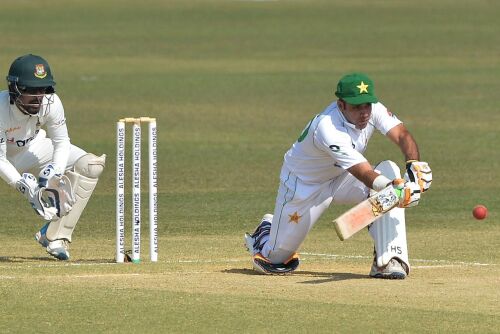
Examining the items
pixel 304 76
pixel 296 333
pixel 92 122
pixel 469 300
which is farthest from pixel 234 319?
pixel 304 76

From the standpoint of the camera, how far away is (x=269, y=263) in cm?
935

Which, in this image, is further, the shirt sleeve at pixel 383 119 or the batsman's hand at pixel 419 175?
the shirt sleeve at pixel 383 119

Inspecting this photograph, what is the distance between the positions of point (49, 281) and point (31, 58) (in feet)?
6.47

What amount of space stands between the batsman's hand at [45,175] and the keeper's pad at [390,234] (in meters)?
2.42

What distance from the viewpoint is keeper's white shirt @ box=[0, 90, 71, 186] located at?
392 inches

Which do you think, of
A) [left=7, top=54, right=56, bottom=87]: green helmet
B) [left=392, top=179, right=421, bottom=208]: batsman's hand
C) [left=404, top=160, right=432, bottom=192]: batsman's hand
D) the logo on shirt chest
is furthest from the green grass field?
[left=7, top=54, right=56, bottom=87]: green helmet

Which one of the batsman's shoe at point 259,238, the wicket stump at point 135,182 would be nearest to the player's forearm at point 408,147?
the batsman's shoe at point 259,238

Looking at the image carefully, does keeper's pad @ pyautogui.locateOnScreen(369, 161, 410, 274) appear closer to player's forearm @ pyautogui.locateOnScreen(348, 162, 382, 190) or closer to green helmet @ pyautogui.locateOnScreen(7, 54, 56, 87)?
player's forearm @ pyautogui.locateOnScreen(348, 162, 382, 190)

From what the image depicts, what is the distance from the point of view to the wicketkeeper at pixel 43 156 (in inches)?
386

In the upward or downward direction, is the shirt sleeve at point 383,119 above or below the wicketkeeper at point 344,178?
above

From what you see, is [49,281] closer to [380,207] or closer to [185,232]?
[380,207]

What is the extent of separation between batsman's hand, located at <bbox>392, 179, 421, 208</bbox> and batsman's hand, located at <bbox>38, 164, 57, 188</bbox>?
266cm

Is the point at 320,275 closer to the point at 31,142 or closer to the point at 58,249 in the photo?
the point at 58,249

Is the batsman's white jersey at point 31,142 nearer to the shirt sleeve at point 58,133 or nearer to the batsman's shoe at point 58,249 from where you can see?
the shirt sleeve at point 58,133
